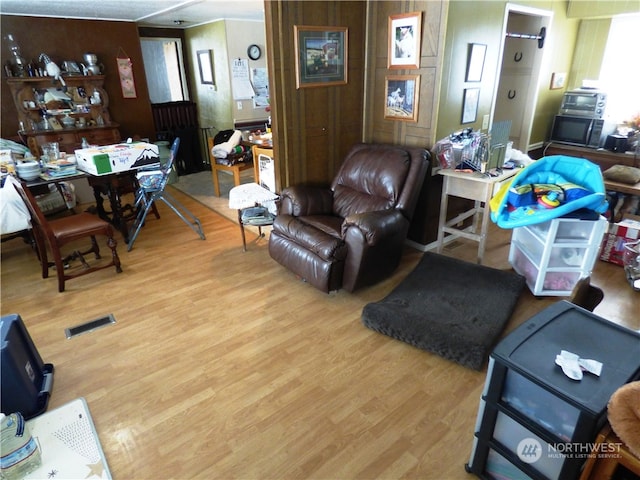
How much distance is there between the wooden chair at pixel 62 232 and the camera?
2.83 metres

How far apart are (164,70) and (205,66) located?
3.32ft

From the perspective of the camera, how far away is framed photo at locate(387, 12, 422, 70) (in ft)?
9.84

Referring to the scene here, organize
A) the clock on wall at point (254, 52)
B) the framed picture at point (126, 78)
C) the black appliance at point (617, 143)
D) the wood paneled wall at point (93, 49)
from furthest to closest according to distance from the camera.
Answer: the clock on wall at point (254, 52), the framed picture at point (126, 78), the wood paneled wall at point (93, 49), the black appliance at point (617, 143)

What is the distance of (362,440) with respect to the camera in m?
1.76

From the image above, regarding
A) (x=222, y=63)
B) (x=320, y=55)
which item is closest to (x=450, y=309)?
(x=320, y=55)

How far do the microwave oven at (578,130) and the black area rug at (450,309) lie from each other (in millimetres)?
2592

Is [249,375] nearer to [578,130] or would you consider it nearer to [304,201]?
[304,201]

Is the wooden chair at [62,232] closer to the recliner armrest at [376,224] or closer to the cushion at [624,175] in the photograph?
the recliner armrest at [376,224]

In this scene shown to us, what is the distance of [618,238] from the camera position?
3.15 metres

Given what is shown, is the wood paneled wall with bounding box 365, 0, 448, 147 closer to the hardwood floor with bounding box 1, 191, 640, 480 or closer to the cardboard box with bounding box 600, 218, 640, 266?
the hardwood floor with bounding box 1, 191, 640, 480

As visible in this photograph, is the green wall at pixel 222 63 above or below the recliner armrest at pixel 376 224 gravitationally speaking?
Answer: above

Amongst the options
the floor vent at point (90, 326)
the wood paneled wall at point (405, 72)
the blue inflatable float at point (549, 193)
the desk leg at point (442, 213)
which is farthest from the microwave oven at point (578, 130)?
the floor vent at point (90, 326)

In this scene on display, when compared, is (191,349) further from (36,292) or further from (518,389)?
(518,389)

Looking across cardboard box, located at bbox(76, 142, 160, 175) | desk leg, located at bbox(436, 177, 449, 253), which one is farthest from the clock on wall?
desk leg, located at bbox(436, 177, 449, 253)
